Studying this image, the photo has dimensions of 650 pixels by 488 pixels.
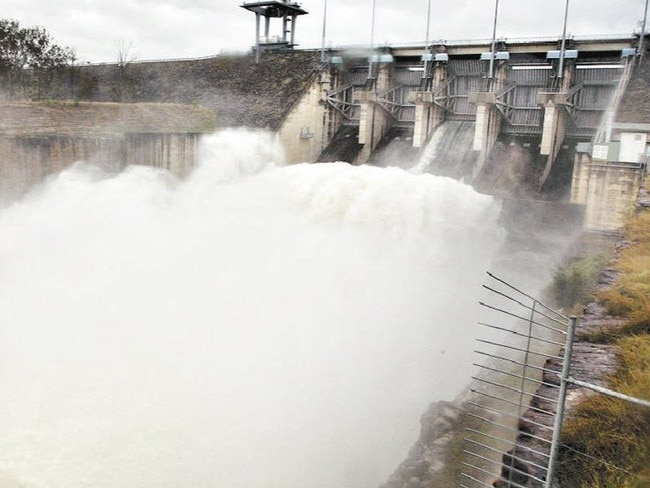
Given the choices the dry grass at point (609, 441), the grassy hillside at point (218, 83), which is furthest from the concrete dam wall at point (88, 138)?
the dry grass at point (609, 441)

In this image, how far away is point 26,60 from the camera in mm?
23922

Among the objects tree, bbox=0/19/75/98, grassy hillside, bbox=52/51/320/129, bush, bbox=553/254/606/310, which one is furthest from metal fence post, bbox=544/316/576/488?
tree, bbox=0/19/75/98

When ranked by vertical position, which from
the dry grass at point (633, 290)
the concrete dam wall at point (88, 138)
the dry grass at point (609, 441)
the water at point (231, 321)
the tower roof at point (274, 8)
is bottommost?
the water at point (231, 321)

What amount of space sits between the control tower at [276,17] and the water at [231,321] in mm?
8959

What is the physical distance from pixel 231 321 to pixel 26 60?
17636mm

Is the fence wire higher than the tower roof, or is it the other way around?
the tower roof

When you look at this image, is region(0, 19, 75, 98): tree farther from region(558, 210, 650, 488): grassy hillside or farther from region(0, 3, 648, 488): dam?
region(558, 210, 650, 488): grassy hillside

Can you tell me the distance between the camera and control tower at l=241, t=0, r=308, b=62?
27.3 m

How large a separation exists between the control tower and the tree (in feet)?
27.2

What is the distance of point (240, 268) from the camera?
1412cm

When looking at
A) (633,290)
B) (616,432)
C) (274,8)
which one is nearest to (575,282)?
(633,290)

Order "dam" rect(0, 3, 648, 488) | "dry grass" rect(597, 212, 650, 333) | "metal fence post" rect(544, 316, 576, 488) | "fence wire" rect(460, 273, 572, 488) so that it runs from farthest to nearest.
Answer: "dam" rect(0, 3, 648, 488) → "dry grass" rect(597, 212, 650, 333) → "fence wire" rect(460, 273, 572, 488) → "metal fence post" rect(544, 316, 576, 488)

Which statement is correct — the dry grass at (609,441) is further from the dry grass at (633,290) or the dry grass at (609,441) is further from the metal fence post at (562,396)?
the dry grass at (633,290)

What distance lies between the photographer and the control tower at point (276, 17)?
27266 millimetres
